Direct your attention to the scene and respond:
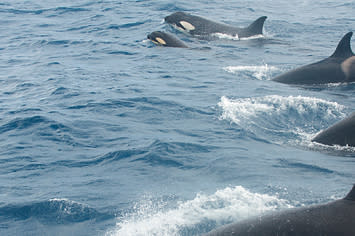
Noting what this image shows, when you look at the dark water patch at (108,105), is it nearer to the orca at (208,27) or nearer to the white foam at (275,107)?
the white foam at (275,107)

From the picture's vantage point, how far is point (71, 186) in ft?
27.0

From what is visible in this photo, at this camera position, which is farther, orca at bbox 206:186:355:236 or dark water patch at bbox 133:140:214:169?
dark water patch at bbox 133:140:214:169

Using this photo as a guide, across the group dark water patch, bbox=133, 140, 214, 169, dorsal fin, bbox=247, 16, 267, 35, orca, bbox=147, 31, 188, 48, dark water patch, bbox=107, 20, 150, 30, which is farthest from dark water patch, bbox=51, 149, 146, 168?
dark water patch, bbox=107, 20, 150, 30

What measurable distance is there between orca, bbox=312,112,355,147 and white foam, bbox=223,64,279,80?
19.1ft

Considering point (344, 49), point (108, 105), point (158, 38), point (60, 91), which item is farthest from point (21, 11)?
point (344, 49)

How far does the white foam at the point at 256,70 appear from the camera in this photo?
→ 1545 centimetres

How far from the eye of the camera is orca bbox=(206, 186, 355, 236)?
4.97 m

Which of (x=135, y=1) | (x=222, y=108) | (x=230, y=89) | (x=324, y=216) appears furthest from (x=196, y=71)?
(x=135, y=1)

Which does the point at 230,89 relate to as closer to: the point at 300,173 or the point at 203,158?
the point at 203,158

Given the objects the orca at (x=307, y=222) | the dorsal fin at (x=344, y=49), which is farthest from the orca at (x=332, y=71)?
the orca at (x=307, y=222)

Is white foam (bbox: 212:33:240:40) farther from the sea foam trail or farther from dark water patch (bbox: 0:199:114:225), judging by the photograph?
dark water patch (bbox: 0:199:114:225)

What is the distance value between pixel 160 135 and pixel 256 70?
6.65 meters

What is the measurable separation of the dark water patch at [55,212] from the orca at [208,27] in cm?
1518

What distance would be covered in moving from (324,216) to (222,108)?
23.0 ft
